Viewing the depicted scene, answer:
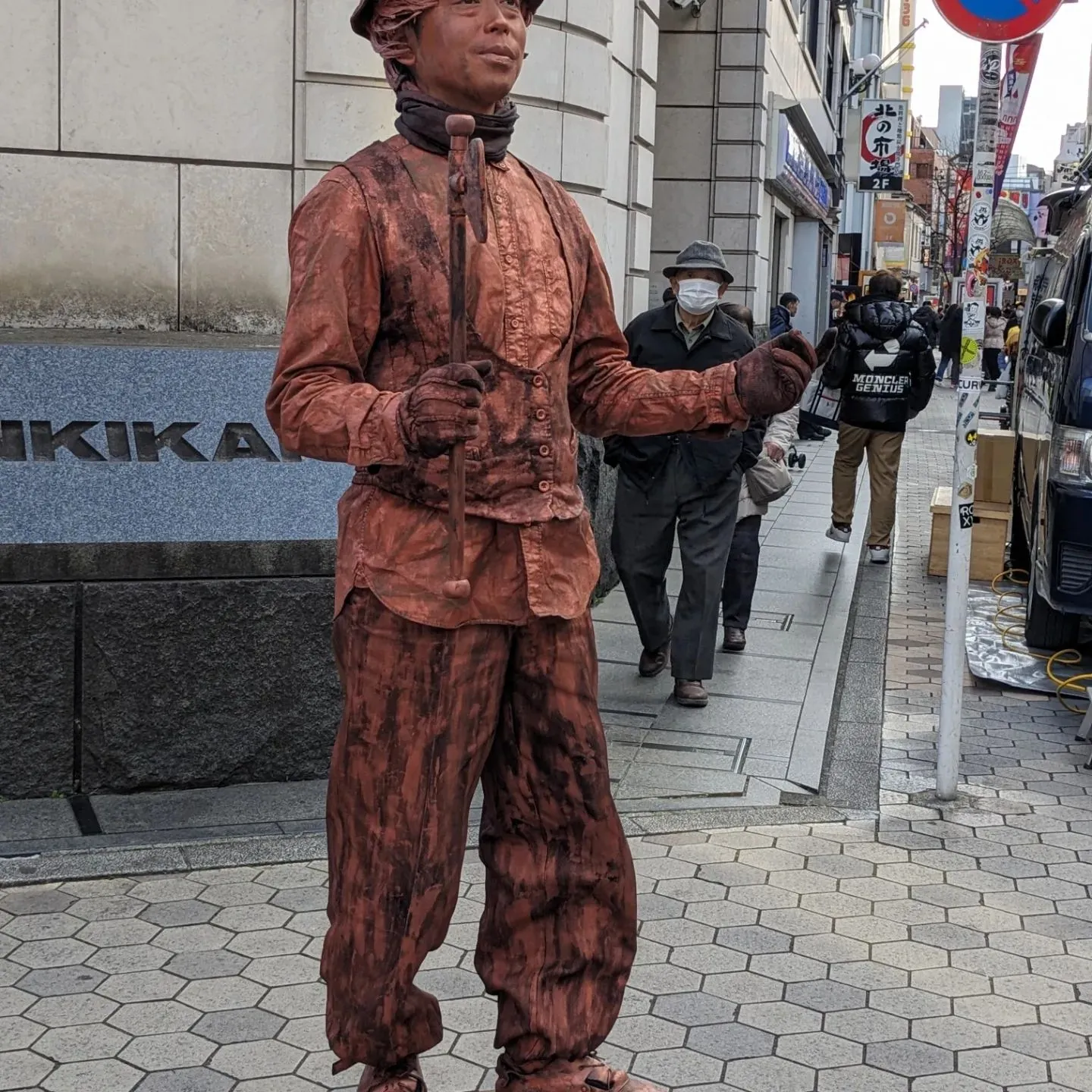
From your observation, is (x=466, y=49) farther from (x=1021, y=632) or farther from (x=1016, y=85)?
(x=1016, y=85)

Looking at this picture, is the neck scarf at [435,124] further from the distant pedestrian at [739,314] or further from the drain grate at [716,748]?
the distant pedestrian at [739,314]

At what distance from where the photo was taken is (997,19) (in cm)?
623

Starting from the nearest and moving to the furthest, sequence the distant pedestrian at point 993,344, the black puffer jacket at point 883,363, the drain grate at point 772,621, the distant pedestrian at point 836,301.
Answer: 1. the drain grate at point 772,621
2. the black puffer jacket at point 883,363
3. the distant pedestrian at point 993,344
4. the distant pedestrian at point 836,301

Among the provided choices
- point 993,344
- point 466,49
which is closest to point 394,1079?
point 466,49

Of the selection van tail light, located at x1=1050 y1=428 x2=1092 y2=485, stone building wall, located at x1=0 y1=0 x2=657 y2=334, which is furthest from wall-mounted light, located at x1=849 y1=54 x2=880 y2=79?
stone building wall, located at x1=0 y1=0 x2=657 y2=334

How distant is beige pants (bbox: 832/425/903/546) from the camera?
1096 centimetres

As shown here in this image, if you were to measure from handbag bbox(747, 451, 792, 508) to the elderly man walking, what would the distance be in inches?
38.6

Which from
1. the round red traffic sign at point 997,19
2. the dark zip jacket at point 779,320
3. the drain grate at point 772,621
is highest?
the round red traffic sign at point 997,19

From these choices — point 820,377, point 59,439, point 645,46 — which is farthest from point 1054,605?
point 645,46

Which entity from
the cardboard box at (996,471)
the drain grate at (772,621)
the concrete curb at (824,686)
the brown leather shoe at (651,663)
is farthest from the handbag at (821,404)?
the brown leather shoe at (651,663)

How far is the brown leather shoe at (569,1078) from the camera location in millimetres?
2988

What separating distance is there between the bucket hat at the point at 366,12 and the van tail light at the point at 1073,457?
5266 mm

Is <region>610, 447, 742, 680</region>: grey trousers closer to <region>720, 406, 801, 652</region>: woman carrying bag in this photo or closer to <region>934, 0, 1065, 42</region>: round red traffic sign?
<region>720, 406, 801, 652</region>: woman carrying bag

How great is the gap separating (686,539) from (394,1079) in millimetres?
4304
